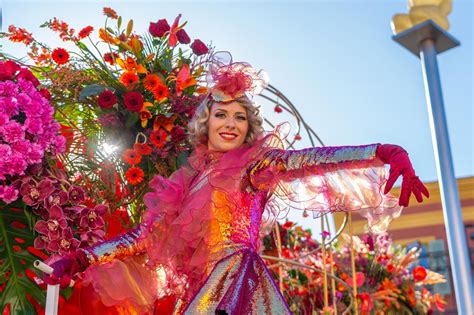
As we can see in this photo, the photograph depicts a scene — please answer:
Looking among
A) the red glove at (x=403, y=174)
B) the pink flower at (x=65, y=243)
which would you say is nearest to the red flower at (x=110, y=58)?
the pink flower at (x=65, y=243)

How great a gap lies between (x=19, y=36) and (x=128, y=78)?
1.79 ft

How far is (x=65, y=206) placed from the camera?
7.63 feet

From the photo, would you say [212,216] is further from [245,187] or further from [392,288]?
[392,288]

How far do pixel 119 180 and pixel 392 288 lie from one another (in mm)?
2686

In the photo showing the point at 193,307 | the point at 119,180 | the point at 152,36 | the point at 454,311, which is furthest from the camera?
the point at 454,311

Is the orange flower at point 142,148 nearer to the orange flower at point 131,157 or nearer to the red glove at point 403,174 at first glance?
the orange flower at point 131,157

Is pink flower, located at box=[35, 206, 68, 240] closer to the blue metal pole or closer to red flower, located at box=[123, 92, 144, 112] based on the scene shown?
red flower, located at box=[123, 92, 144, 112]

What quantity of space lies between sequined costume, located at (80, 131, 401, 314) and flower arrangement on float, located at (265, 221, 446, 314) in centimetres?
212

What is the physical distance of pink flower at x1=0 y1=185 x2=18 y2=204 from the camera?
2.16 m

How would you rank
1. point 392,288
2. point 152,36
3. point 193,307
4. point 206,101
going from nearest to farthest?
point 193,307 → point 206,101 → point 152,36 → point 392,288

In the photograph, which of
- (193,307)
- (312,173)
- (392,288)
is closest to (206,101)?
(312,173)

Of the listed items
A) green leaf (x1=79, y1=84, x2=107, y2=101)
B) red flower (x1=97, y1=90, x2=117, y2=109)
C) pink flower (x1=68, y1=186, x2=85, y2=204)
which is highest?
green leaf (x1=79, y1=84, x2=107, y2=101)

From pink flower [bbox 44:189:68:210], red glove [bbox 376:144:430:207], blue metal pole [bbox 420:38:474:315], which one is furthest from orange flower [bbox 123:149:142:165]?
blue metal pole [bbox 420:38:474:315]

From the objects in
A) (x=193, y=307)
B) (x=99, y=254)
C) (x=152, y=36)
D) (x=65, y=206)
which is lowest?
(x=193, y=307)
